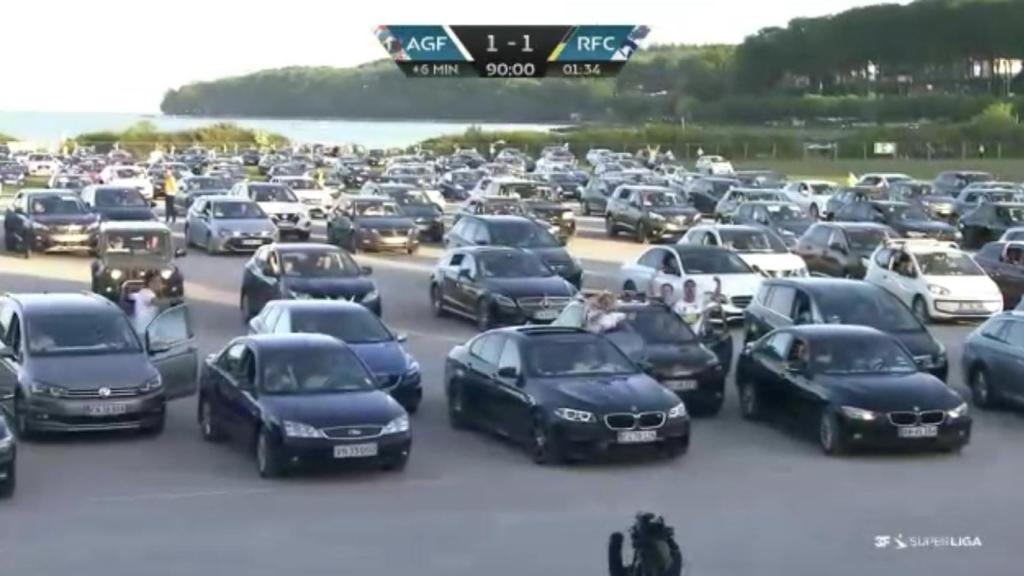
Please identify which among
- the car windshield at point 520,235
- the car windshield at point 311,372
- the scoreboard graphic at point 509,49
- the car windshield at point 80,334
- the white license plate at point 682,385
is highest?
the scoreboard graphic at point 509,49

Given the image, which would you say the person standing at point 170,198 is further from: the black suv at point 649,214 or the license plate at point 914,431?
the license plate at point 914,431

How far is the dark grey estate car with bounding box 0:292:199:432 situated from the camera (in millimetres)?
17906

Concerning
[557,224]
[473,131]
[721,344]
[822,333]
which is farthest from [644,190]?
[473,131]

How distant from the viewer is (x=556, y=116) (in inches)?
4985

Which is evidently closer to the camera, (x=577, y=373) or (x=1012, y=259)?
(x=577, y=373)

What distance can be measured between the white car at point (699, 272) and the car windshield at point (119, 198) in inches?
673

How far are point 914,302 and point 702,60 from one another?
126 meters

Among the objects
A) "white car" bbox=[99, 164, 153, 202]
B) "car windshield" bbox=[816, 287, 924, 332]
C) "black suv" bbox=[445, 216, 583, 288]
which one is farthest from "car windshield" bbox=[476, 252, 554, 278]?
"white car" bbox=[99, 164, 153, 202]

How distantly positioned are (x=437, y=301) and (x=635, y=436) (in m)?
13.5

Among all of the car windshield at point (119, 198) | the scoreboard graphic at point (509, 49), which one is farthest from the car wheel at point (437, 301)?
the car windshield at point (119, 198)

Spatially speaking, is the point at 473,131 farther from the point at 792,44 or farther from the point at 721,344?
the point at 721,344

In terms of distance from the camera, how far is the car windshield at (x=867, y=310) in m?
22.6

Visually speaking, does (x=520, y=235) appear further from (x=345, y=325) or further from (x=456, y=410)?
(x=456, y=410)

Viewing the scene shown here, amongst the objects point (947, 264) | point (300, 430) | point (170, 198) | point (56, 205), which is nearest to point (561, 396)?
point (300, 430)
